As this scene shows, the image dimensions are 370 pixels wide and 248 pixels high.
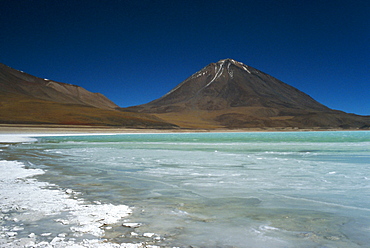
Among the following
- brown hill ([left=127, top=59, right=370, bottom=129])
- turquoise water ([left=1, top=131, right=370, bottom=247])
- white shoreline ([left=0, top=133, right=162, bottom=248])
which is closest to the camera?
white shoreline ([left=0, top=133, right=162, bottom=248])

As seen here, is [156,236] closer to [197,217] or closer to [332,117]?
[197,217]

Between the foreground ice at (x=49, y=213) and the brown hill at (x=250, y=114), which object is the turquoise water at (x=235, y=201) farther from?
the brown hill at (x=250, y=114)

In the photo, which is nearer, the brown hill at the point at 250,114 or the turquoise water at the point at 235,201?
the turquoise water at the point at 235,201

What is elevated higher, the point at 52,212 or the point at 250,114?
the point at 250,114

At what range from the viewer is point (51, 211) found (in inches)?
213

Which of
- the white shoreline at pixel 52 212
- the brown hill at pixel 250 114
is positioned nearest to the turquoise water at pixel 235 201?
the white shoreline at pixel 52 212

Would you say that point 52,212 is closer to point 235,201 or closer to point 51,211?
point 51,211

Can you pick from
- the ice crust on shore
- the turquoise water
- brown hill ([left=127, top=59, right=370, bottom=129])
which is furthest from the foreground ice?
brown hill ([left=127, top=59, right=370, bottom=129])

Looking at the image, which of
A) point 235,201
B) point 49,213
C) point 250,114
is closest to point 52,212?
point 49,213

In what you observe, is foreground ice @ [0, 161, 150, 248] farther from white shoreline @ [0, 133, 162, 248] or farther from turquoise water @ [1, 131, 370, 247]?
turquoise water @ [1, 131, 370, 247]

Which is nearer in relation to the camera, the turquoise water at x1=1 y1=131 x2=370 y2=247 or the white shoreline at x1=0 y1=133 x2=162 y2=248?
the white shoreline at x1=0 y1=133 x2=162 y2=248

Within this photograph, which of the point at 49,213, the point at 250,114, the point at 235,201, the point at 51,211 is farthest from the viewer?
the point at 250,114

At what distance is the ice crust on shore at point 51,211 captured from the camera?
3975 mm

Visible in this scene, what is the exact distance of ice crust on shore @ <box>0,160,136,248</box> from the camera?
397 centimetres
